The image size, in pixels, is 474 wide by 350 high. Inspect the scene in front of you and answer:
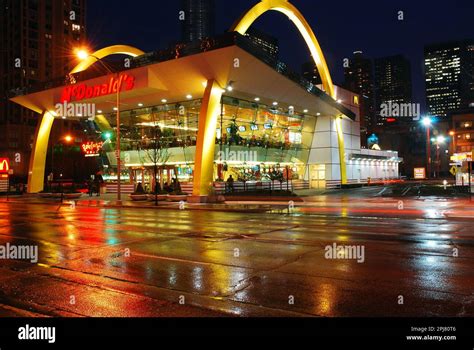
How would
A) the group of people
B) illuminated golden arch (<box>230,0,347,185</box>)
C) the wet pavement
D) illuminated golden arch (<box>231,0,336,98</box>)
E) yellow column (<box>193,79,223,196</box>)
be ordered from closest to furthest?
the wet pavement < yellow column (<box>193,79,223,196</box>) < illuminated golden arch (<box>231,0,336,98</box>) < illuminated golden arch (<box>230,0,347,185</box>) < the group of people

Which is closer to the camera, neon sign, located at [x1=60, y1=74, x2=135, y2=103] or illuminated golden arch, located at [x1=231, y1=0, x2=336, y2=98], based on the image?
neon sign, located at [x1=60, y1=74, x2=135, y2=103]

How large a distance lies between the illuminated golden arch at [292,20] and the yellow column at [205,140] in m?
6.08

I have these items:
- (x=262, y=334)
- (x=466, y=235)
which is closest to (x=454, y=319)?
(x=262, y=334)

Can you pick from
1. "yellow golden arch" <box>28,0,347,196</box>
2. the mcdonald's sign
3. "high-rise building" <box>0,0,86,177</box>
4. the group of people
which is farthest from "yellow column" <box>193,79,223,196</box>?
"high-rise building" <box>0,0,86,177</box>

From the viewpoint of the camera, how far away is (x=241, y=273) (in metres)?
8.46

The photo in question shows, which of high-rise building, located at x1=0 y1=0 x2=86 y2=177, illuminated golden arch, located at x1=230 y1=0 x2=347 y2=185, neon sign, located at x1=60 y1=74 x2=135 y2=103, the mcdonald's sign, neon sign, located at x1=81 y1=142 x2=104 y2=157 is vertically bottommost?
the mcdonald's sign

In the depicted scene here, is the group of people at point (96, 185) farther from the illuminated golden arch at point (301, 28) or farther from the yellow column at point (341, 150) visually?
the yellow column at point (341, 150)

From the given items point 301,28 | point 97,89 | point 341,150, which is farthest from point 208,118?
point 341,150

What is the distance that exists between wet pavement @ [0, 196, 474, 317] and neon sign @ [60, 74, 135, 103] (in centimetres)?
2098

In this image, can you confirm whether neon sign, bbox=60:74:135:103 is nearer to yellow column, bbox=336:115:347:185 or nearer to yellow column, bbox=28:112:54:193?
yellow column, bbox=28:112:54:193

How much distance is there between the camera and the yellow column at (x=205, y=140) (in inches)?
1246

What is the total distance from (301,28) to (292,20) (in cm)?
176

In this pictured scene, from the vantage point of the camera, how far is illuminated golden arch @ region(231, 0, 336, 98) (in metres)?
34.6

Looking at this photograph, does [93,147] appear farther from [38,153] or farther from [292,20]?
[292,20]
